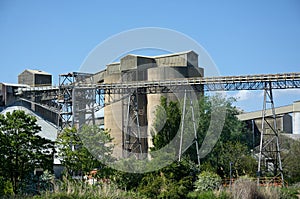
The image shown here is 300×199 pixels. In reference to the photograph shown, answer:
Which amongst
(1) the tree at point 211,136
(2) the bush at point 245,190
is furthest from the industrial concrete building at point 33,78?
(2) the bush at point 245,190

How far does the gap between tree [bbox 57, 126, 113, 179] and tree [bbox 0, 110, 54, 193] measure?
2.40 meters

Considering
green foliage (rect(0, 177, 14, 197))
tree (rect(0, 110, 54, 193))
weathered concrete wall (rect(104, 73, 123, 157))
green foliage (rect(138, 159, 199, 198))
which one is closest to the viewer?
green foliage (rect(0, 177, 14, 197))

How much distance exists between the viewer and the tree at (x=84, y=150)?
31.4 metres

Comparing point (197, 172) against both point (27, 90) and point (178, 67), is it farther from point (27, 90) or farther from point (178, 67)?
point (27, 90)

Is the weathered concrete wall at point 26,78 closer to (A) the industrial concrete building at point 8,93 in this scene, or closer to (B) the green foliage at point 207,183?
(A) the industrial concrete building at point 8,93

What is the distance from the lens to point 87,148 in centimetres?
3231

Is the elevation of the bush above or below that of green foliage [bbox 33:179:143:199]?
below

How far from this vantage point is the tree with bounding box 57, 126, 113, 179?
103 ft

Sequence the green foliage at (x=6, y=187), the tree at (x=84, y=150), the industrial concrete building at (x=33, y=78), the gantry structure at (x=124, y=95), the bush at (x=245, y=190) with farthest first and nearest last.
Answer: the industrial concrete building at (x=33, y=78)
the gantry structure at (x=124, y=95)
the tree at (x=84, y=150)
the bush at (x=245, y=190)
the green foliage at (x=6, y=187)

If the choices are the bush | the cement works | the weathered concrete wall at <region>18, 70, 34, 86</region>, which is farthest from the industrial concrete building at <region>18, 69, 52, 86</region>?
the bush

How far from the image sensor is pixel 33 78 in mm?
61875

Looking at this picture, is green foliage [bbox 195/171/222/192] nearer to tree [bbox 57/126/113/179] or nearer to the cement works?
tree [bbox 57/126/113/179]

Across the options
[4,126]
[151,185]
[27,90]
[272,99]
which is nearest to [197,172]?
[272,99]

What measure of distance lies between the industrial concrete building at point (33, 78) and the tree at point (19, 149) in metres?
33.3
